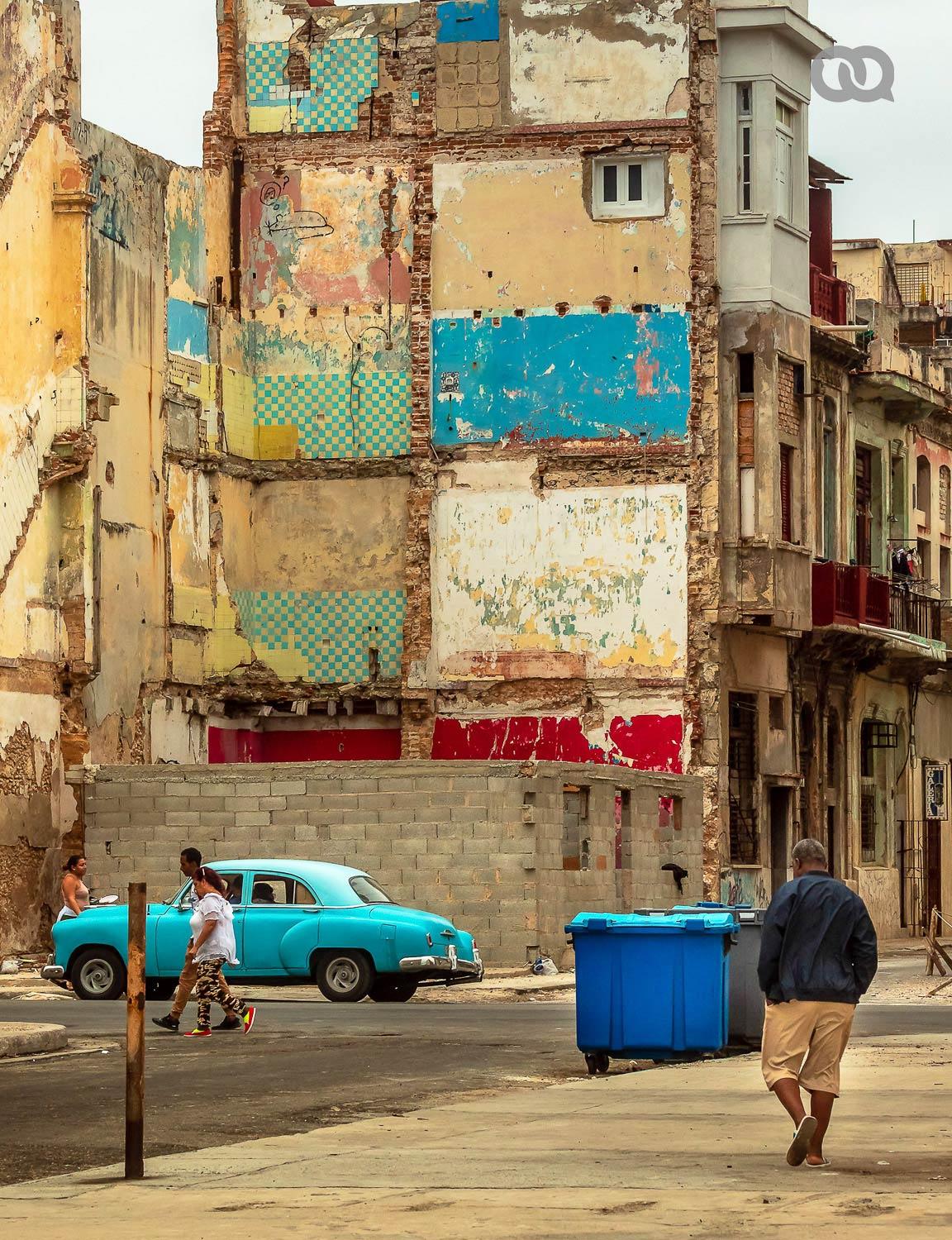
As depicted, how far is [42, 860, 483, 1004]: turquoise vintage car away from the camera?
2653 cm

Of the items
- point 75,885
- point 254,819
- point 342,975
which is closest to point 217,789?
point 254,819

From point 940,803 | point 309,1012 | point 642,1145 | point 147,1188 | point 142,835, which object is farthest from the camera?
point 940,803

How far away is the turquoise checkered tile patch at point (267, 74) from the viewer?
4269 cm

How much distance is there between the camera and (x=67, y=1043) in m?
21.0

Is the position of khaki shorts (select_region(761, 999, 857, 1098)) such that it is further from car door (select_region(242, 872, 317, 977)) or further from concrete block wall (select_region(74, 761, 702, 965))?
concrete block wall (select_region(74, 761, 702, 965))

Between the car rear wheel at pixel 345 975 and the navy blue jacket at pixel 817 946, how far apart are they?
1431 cm

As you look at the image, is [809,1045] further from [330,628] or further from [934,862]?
[934,862]

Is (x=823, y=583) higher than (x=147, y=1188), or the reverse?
(x=823, y=583)

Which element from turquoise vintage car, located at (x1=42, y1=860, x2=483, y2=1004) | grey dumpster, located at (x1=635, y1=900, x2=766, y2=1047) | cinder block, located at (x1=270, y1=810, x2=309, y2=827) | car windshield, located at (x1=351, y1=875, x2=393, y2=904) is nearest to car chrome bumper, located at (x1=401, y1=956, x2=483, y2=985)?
turquoise vintage car, located at (x1=42, y1=860, x2=483, y2=1004)

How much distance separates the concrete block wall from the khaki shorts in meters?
20.7

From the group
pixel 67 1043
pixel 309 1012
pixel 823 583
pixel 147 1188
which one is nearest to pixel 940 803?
pixel 823 583

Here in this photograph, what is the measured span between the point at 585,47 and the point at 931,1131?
29.9m

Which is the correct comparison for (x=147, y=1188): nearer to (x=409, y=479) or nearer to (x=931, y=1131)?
(x=931, y=1131)

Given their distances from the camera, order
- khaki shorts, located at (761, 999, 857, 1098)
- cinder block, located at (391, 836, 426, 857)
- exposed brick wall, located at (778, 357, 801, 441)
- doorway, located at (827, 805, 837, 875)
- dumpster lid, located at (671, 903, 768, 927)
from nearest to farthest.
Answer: khaki shorts, located at (761, 999, 857, 1098) → dumpster lid, located at (671, 903, 768, 927) → cinder block, located at (391, 836, 426, 857) → exposed brick wall, located at (778, 357, 801, 441) → doorway, located at (827, 805, 837, 875)
